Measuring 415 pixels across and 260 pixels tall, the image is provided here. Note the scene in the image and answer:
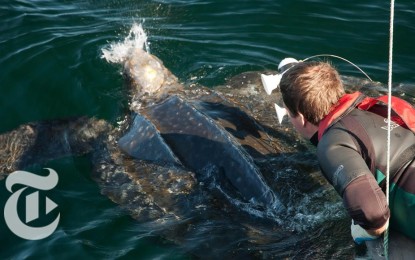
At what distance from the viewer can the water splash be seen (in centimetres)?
730

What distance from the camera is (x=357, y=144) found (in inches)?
143

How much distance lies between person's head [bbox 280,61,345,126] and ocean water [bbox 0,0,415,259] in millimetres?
1005

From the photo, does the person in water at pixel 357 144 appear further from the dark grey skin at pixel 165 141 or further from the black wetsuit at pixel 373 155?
the dark grey skin at pixel 165 141

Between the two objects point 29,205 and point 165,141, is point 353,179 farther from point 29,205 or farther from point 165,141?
point 29,205

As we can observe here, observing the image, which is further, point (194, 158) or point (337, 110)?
point (194, 158)

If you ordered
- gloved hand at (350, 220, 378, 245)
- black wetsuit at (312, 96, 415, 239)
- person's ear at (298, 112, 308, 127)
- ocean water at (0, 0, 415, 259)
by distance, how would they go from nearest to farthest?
black wetsuit at (312, 96, 415, 239) < gloved hand at (350, 220, 378, 245) < person's ear at (298, 112, 308, 127) < ocean water at (0, 0, 415, 259)

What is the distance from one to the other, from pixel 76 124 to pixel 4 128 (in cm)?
82

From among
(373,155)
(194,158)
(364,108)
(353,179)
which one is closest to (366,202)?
(353,179)

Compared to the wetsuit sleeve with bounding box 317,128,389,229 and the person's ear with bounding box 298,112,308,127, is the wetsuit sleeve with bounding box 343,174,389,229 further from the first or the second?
the person's ear with bounding box 298,112,308,127

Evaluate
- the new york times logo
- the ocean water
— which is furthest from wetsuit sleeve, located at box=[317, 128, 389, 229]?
the new york times logo

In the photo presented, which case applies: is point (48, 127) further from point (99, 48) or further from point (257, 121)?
point (257, 121)

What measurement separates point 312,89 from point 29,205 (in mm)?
2840

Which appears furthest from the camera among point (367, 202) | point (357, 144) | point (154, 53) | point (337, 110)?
point (154, 53)

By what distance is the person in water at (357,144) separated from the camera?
333cm
